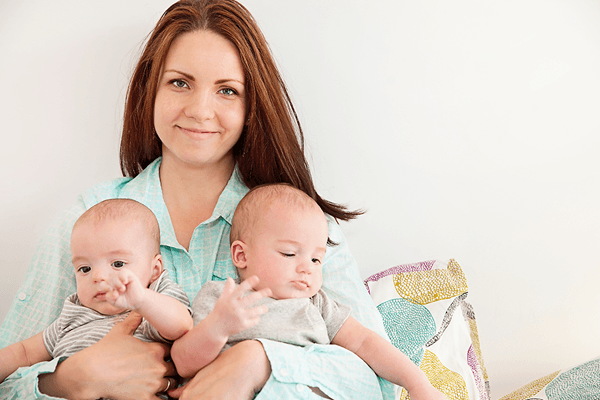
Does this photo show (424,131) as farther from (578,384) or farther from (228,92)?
(578,384)

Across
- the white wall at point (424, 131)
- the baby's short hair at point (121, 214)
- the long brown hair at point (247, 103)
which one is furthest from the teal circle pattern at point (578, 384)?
the baby's short hair at point (121, 214)

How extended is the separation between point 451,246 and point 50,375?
1.71 m

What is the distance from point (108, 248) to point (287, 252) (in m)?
0.50

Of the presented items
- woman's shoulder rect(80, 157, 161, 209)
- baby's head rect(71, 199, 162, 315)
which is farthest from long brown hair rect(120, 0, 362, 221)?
baby's head rect(71, 199, 162, 315)

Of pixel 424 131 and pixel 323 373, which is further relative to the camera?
pixel 424 131

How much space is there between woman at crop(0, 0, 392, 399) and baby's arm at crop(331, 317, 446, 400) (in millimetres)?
58

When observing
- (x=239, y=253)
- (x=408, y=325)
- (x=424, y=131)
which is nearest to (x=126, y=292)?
(x=239, y=253)

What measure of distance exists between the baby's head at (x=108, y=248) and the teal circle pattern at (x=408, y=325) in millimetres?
1052

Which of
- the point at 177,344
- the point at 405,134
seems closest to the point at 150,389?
the point at 177,344

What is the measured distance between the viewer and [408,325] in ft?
7.25

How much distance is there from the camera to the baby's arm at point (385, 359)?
150 cm

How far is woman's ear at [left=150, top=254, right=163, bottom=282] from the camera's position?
1604 mm

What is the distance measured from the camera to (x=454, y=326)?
7.55 feet

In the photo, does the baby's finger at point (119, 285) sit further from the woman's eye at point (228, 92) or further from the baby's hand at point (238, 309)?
the woman's eye at point (228, 92)
